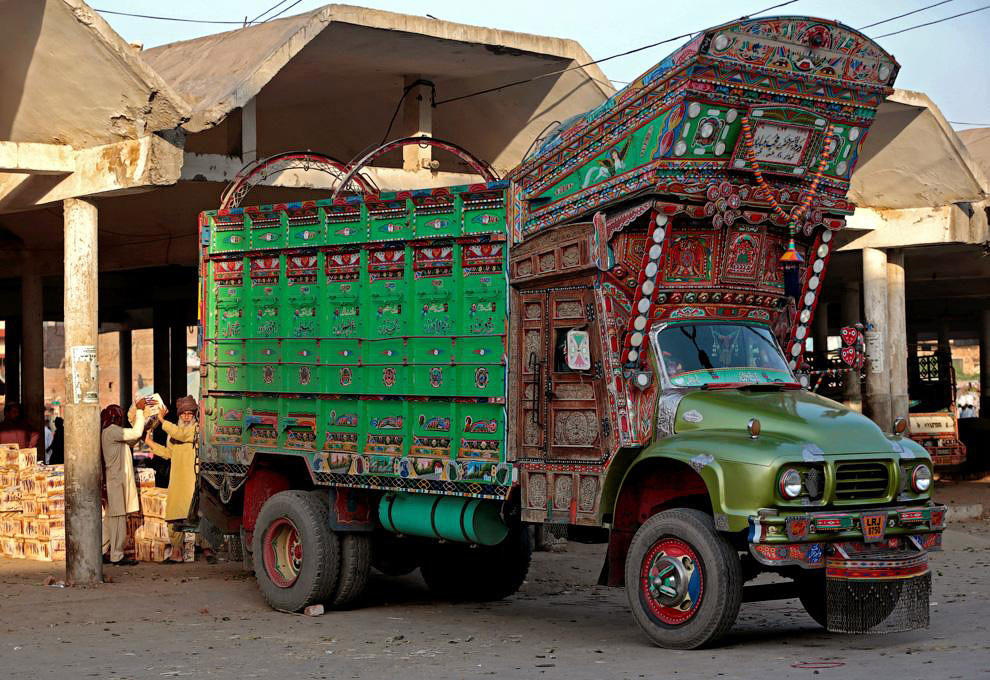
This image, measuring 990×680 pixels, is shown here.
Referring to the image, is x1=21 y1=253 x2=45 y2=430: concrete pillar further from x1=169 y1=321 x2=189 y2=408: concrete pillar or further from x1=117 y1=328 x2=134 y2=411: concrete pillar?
x1=117 y1=328 x2=134 y2=411: concrete pillar

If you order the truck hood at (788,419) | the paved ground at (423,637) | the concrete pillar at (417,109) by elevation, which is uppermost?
the concrete pillar at (417,109)

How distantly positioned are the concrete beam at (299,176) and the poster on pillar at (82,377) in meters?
2.49

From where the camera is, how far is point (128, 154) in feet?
44.5

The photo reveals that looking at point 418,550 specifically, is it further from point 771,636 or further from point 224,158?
point 224,158

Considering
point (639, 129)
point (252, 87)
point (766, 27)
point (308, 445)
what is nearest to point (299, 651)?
point (308, 445)

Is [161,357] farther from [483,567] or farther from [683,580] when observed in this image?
[683,580]

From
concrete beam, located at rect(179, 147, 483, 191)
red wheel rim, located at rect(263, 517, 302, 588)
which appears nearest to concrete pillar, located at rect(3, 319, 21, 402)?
concrete beam, located at rect(179, 147, 483, 191)

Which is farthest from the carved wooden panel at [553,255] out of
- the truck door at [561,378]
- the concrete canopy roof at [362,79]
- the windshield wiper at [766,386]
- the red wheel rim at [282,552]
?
the concrete canopy roof at [362,79]

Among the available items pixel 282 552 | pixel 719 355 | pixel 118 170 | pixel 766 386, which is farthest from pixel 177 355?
pixel 766 386

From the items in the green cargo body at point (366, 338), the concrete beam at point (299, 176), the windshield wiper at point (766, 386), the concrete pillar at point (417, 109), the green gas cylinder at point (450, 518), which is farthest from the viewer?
the concrete pillar at point (417, 109)

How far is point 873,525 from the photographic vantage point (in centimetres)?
914

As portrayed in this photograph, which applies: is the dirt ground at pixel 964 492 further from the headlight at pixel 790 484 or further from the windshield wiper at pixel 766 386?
the headlight at pixel 790 484

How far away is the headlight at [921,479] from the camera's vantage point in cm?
950

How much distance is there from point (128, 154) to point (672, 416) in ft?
21.1
